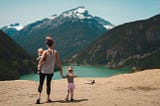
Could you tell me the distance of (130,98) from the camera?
14523mm

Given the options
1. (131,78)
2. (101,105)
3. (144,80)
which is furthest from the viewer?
(131,78)

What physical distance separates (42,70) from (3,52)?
7202 inches

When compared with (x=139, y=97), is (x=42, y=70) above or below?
above

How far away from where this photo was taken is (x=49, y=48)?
12.5 metres

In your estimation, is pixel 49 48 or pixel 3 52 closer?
pixel 49 48

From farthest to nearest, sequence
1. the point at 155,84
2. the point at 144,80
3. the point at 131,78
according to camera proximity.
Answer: the point at 131,78 → the point at 144,80 → the point at 155,84

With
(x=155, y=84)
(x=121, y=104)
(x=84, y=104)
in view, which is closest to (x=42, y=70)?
(x=84, y=104)

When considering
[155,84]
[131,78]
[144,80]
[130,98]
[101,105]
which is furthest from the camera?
[131,78]

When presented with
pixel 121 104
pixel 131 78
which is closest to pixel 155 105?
pixel 121 104

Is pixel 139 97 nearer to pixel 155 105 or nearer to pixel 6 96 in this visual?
pixel 155 105

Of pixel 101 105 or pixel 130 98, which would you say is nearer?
pixel 101 105

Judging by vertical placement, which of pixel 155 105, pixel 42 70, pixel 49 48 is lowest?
pixel 155 105

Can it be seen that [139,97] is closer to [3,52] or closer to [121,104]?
[121,104]

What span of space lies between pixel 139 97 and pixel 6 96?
6326 millimetres
